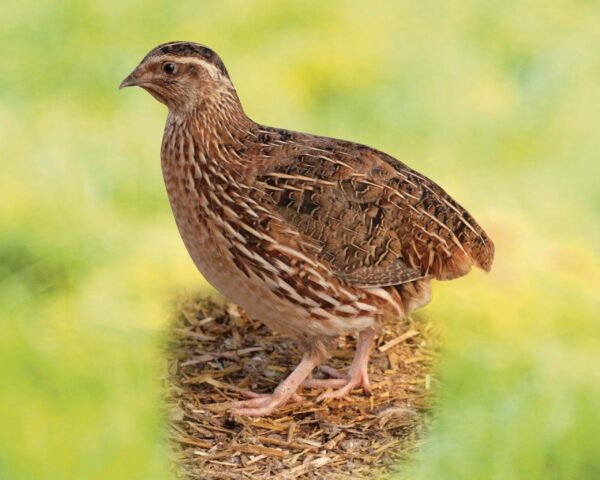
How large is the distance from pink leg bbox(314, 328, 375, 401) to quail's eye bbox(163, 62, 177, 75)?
5.62 feet

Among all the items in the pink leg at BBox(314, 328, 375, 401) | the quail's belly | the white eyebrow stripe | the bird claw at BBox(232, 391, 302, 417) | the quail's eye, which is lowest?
the bird claw at BBox(232, 391, 302, 417)

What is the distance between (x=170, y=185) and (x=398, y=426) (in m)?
1.70

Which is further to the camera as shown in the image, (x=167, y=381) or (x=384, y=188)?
(x=167, y=381)

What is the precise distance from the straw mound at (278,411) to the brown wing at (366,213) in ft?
2.79

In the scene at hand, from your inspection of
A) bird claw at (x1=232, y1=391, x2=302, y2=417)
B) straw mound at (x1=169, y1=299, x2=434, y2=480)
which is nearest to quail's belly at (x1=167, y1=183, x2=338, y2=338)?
bird claw at (x1=232, y1=391, x2=302, y2=417)

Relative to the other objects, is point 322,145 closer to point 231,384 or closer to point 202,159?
point 202,159

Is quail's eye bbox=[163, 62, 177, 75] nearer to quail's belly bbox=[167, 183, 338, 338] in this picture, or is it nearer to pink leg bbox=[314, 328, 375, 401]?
quail's belly bbox=[167, 183, 338, 338]

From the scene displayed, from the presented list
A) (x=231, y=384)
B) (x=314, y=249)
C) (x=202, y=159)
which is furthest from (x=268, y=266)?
(x=231, y=384)

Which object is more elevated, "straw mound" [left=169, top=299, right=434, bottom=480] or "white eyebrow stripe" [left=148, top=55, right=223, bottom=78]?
→ "white eyebrow stripe" [left=148, top=55, right=223, bottom=78]

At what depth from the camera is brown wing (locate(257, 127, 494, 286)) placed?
6.10 m

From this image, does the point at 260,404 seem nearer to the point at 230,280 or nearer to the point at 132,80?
the point at 230,280

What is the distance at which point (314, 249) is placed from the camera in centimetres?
607

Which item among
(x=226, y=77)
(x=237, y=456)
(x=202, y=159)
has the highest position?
(x=226, y=77)

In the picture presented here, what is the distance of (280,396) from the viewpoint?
6.56m
